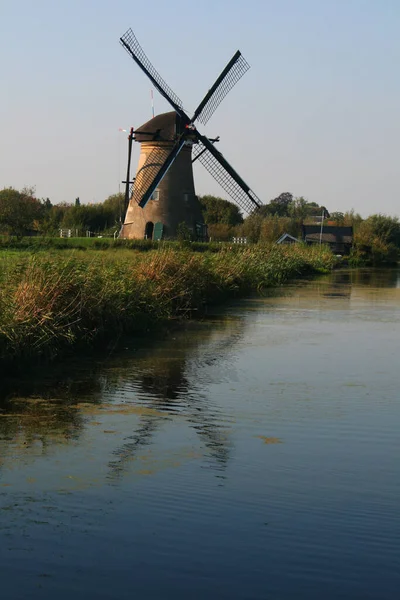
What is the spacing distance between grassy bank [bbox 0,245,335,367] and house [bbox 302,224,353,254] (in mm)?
44442

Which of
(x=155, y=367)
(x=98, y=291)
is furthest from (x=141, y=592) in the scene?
(x=98, y=291)

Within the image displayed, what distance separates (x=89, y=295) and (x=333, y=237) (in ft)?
185

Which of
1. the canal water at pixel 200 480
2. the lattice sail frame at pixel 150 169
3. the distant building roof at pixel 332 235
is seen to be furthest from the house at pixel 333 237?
the canal water at pixel 200 480

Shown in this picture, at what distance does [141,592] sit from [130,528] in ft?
2.93

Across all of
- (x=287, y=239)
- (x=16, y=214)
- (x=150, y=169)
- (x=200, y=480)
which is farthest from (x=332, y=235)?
(x=200, y=480)

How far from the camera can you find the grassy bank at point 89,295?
432 inches

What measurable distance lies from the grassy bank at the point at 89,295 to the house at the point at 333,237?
44.4 metres

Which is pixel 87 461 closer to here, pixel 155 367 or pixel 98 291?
pixel 155 367

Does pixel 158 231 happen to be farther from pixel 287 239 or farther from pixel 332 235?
pixel 332 235

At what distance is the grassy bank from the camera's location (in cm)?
1098

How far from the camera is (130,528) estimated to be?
5.44 meters

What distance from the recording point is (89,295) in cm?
1279

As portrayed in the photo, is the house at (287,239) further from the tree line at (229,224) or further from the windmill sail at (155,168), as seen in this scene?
the windmill sail at (155,168)

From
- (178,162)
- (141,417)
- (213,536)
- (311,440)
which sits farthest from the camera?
(178,162)
